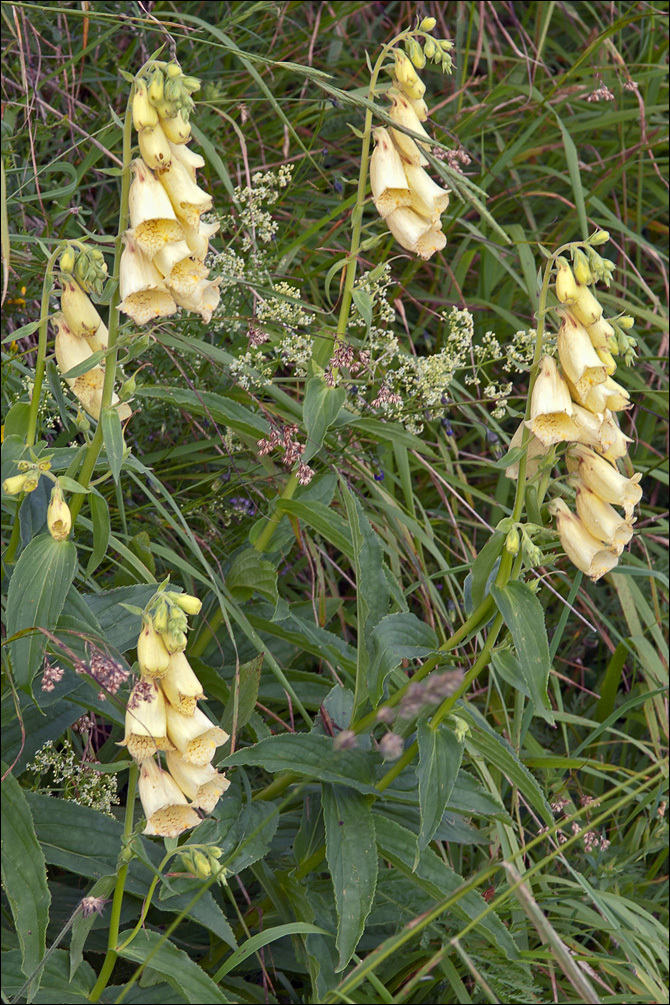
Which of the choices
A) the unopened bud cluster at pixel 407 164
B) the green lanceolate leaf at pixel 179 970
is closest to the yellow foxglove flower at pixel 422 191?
the unopened bud cluster at pixel 407 164

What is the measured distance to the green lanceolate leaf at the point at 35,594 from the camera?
146 centimetres

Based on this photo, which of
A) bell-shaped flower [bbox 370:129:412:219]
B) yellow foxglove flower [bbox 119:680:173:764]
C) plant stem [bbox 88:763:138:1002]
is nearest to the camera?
yellow foxglove flower [bbox 119:680:173:764]

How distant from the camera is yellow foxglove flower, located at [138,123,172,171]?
4.68 feet

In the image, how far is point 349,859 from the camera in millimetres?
1697

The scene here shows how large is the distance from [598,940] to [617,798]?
33 centimetres

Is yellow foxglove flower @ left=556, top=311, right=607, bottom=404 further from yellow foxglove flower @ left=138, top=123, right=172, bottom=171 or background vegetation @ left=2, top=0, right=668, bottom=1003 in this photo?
yellow foxglove flower @ left=138, top=123, right=172, bottom=171

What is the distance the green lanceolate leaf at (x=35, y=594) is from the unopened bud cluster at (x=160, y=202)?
37 cm

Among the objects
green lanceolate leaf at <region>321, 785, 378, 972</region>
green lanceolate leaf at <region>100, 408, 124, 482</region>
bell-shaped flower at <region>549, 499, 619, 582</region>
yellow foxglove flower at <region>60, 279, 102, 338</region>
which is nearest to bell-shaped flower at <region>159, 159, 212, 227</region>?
yellow foxglove flower at <region>60, 279, 102, 338</region>

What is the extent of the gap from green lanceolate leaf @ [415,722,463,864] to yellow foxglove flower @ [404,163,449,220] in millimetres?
941

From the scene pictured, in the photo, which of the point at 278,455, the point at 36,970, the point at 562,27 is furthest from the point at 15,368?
the point at 562,27

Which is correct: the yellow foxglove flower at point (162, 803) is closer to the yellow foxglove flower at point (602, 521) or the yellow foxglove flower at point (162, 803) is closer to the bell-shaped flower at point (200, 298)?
the bell-shaped flower at point (200, 298)

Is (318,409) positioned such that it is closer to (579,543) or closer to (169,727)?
(579,543)

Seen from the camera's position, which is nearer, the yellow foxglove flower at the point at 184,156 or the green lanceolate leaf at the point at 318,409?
the yellow foxglove flower at the point at 184,156

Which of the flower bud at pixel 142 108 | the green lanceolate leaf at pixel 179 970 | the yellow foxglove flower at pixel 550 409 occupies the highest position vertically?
the flower bud at pixel 142 108
